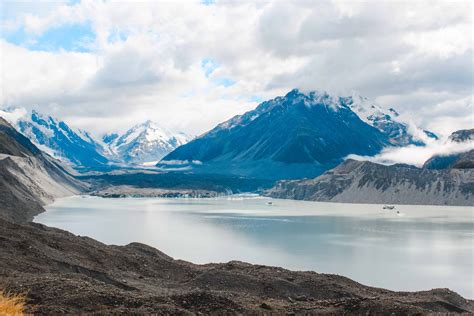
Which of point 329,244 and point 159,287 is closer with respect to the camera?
point 159,287

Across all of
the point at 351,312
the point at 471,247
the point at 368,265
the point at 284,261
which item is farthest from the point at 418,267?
the point at 351,312

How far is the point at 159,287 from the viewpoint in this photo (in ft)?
112

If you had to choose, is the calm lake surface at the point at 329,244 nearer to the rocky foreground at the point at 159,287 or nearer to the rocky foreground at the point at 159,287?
the rocky foreground at the point at 159,287

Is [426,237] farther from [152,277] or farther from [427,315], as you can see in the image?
[427,315]

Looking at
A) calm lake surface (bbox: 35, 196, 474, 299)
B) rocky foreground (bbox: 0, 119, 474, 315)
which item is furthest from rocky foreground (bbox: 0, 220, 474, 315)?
calm lake surface (bbox: 35, 196, 474, 299)

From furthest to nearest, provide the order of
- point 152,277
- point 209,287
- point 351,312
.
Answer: point 152,277 < point 209,287 < point 351,312

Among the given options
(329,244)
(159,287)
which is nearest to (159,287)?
(159,287)

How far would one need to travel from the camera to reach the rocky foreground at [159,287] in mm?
24047

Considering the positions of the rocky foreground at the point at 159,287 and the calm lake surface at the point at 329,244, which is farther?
the calm lake surface at the point at 329,244

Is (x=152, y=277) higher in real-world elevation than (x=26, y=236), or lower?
lower

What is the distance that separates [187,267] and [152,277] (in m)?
3.53

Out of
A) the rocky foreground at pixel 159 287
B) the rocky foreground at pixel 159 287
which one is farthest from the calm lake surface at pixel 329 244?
the rocky foreground at pixel 159 287

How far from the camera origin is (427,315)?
80.5 ft

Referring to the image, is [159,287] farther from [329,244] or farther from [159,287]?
[329,244]
